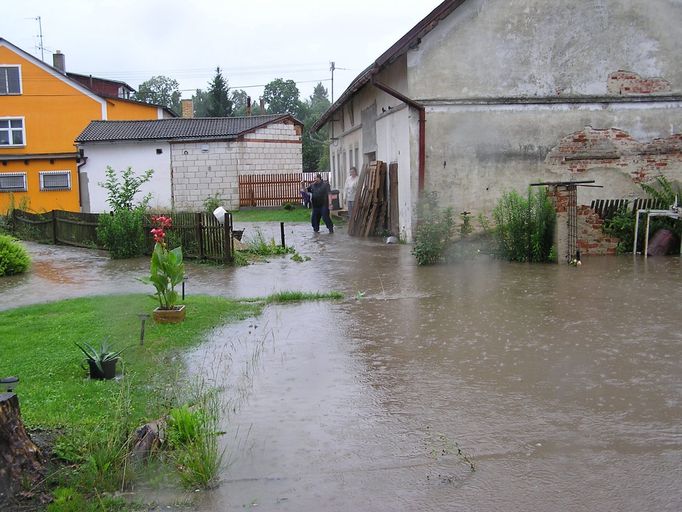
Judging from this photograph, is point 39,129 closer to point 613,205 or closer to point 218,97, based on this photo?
point 218,97

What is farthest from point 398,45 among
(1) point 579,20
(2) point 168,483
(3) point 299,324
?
(2) point 168,483

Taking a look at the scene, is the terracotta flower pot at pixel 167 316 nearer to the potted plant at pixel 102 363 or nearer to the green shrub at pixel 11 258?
the potted plant at pixel 102 363

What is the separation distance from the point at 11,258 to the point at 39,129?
25458 mm

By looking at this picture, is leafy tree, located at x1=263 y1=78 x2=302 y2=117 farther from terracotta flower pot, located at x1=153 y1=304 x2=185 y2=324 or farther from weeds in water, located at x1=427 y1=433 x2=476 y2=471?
weeds in water, located at x1=427 y1=433 x2=476 y2=471

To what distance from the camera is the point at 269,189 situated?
117 feet

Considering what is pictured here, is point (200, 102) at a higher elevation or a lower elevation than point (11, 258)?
higher

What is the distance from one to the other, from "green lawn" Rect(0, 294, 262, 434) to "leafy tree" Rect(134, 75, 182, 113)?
86303 mm

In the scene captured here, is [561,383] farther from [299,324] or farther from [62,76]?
[62,76]

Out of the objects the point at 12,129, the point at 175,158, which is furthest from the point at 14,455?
the point at 12,129

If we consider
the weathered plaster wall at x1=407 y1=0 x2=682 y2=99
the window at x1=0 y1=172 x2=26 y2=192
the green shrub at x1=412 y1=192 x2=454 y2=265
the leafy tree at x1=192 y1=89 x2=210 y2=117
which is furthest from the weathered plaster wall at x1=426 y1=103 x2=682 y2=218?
the leafy tree at x1=192 y1=89 x2=210 y2=117

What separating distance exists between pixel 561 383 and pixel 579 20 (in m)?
12.3

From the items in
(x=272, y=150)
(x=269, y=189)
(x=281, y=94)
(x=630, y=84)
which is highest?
(x=281, y=94)

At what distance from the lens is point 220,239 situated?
47.0 feet

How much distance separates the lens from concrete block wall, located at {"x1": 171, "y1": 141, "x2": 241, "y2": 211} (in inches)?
1367
